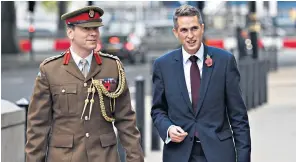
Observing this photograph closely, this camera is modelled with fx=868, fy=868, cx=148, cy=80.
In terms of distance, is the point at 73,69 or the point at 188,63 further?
the point at 188,63

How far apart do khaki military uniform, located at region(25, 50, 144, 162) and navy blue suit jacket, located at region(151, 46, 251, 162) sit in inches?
13.8

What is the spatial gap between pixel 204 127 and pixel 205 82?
270 mm

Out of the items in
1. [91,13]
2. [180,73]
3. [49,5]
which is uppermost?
[91,13]

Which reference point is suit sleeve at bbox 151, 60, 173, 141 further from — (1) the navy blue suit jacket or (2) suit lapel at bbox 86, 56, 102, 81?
(2) suit lapel at bbox 86, 56, 102, 81

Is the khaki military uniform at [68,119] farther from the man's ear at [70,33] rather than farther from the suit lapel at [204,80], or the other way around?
the suit lapel at [204,80]

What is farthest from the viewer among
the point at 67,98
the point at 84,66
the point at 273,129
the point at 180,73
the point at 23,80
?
the point at 23,80

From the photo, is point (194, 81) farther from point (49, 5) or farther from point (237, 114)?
point (49, 5)

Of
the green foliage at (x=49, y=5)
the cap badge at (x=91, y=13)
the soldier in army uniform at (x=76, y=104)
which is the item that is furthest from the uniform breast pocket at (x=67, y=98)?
the green foliage at (x=49, y=5)

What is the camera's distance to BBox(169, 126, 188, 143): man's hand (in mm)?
5121

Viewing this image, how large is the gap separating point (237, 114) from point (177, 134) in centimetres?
42

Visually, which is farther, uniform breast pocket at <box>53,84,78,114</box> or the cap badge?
the cap badge

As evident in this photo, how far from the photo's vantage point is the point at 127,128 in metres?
5.25

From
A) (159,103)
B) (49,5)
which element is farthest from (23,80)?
(49,5)

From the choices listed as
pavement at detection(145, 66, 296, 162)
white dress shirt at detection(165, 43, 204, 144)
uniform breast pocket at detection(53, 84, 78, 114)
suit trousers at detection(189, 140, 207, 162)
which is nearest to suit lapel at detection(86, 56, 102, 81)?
uniform breast pocket at detection(53, 84, 78, 114)
